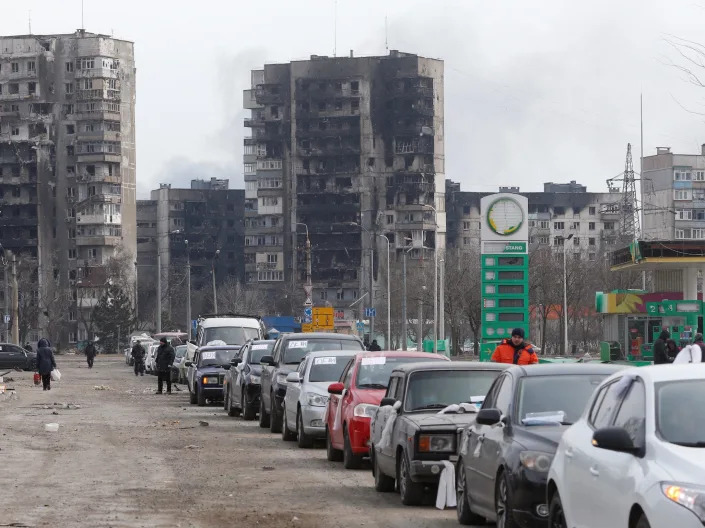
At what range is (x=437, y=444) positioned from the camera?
15.2 meters

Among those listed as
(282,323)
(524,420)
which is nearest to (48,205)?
(282,323)

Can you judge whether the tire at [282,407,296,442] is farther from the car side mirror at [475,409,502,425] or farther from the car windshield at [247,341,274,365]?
the car side mirror at [475,409,502,425]

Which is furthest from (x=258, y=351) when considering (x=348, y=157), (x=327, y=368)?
(x=348, y=157)

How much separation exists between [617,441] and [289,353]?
69.4 ft

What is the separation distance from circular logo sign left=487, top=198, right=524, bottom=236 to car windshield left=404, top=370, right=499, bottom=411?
45.2 metres

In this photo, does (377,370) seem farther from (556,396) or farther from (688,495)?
(688,495)

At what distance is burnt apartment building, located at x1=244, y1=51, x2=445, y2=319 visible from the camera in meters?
166

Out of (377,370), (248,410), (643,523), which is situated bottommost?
(248,410)

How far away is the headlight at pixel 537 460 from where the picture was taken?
11.7m

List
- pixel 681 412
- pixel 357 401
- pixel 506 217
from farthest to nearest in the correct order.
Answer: pixel 506 217 → pixel 357 401 → pixel 681 412

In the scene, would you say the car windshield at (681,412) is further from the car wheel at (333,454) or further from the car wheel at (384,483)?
the car wheel at (333,454)

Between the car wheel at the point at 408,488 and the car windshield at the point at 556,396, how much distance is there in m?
2.71

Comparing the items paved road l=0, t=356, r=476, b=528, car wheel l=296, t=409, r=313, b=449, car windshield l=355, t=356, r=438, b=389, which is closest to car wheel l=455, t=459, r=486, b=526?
paved road l=0, t=356, r=476, b=528

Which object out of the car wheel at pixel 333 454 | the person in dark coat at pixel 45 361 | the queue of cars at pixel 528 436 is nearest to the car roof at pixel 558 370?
the queue of cars at pixel 528 436
